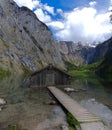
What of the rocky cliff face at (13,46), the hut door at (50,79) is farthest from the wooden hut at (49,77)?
the rocky cliff face at (13,46)

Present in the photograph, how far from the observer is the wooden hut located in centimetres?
5369

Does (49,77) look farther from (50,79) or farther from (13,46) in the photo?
(13,46)

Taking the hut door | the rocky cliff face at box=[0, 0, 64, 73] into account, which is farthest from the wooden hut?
the rocky cliff face at box=[0, 0, 64, 73]

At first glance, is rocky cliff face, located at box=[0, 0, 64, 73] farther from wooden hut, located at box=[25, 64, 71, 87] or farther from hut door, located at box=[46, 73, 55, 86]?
hut door, located at box=[46, 73, 55, 86]

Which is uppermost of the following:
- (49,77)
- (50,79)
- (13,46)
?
(13,46)

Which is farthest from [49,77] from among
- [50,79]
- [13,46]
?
[13,46]

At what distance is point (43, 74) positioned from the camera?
54.5 m

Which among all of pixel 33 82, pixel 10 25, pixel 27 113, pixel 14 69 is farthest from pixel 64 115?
pixel 10 25

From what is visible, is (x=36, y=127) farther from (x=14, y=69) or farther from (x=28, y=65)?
(x=28, y=65)

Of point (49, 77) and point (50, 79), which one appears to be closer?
point (49, 77)

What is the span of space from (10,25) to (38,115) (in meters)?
142

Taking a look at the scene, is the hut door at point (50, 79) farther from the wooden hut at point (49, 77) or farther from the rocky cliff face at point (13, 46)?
the rocky cliff face at point (13, 46)

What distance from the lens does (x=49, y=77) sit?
54500 mm

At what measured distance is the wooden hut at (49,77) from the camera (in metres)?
53.7
